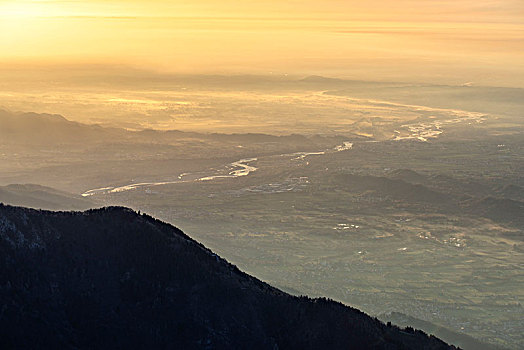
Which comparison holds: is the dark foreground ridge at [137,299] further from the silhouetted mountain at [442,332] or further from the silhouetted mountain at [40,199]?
the silhouetted mountain at [40,199]

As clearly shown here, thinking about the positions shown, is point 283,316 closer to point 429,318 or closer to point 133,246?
point 133,246

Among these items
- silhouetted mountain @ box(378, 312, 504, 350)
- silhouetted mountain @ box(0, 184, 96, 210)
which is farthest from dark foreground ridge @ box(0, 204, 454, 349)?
silhouetted mountain @ box(0, 184, 96, 210)

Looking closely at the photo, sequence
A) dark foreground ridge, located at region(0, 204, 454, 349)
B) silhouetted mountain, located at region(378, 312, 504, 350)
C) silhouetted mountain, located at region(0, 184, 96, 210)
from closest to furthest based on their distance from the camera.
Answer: dark foreground ridge, located at region(0, 204, 454, 349) < silhouetted mountain, located at region(378, 312, 504, 350) < silhouetted mountain, located at region(0, 184, 96, 210)

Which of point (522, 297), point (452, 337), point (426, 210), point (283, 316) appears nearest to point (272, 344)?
point (283, 316)

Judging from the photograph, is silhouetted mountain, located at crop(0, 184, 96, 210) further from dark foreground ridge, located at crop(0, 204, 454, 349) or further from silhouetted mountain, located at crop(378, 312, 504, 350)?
dark foreground ridge, located at crop(0, 204, 454, 349)

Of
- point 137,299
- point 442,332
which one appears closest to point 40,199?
point 442,332

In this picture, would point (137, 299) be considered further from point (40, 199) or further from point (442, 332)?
point (40, 199)

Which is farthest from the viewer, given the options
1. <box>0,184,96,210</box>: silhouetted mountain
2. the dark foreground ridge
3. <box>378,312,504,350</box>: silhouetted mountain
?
<box>0,184,96,210</box>: silhouetted mountain
